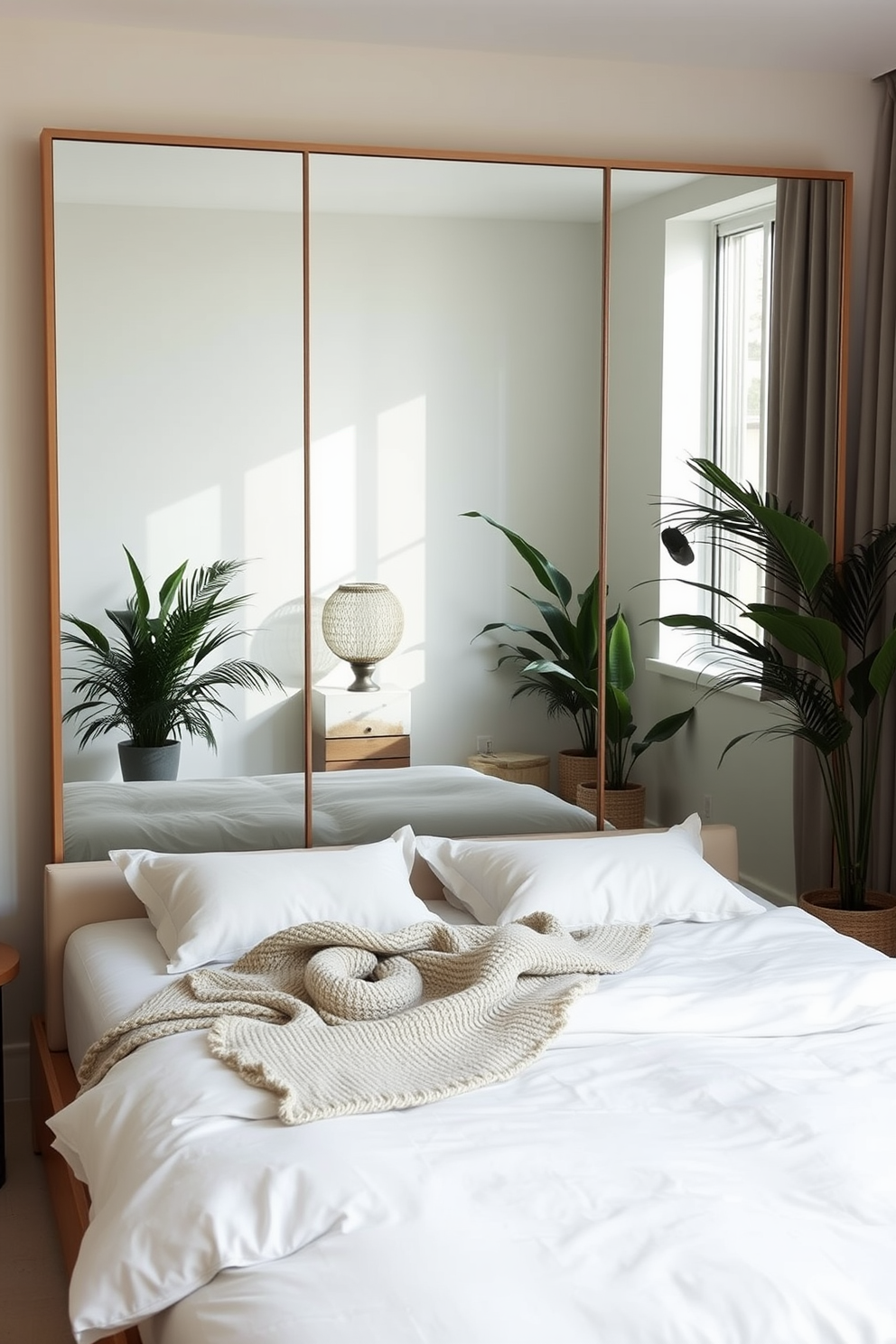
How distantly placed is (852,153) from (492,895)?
2.31 m

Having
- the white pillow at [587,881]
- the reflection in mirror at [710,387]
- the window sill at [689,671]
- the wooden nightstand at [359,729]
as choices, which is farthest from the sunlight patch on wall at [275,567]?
the window sill at [689,671]

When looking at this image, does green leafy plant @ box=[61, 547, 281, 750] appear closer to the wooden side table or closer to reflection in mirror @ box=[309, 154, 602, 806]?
reflection in mirror @ box=[309, 154, 602, 806]

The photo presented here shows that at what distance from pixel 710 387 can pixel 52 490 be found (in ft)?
5.63

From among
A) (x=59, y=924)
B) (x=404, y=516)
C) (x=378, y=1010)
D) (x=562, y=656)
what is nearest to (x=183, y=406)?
(x=404, y=516)

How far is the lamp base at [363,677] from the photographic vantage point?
11.0 feet

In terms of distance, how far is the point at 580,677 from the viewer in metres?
3.50

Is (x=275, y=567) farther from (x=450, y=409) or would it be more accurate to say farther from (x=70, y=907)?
(x=70, y=907)

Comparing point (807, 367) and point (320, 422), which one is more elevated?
point (807, 367)

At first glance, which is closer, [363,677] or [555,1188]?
[555,1188]

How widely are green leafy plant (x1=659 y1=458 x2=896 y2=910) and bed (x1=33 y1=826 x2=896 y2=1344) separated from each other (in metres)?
1.01

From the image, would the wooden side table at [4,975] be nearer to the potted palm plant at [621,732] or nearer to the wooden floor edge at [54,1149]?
the wooden floor edge at [54,1149]

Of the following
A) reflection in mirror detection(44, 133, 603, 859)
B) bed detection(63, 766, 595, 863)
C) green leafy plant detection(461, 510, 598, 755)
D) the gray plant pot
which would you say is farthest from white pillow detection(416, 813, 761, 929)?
the gray plant pot

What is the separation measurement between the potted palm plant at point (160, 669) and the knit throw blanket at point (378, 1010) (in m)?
0.86

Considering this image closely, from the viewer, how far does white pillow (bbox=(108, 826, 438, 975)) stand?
2688 millimetres
